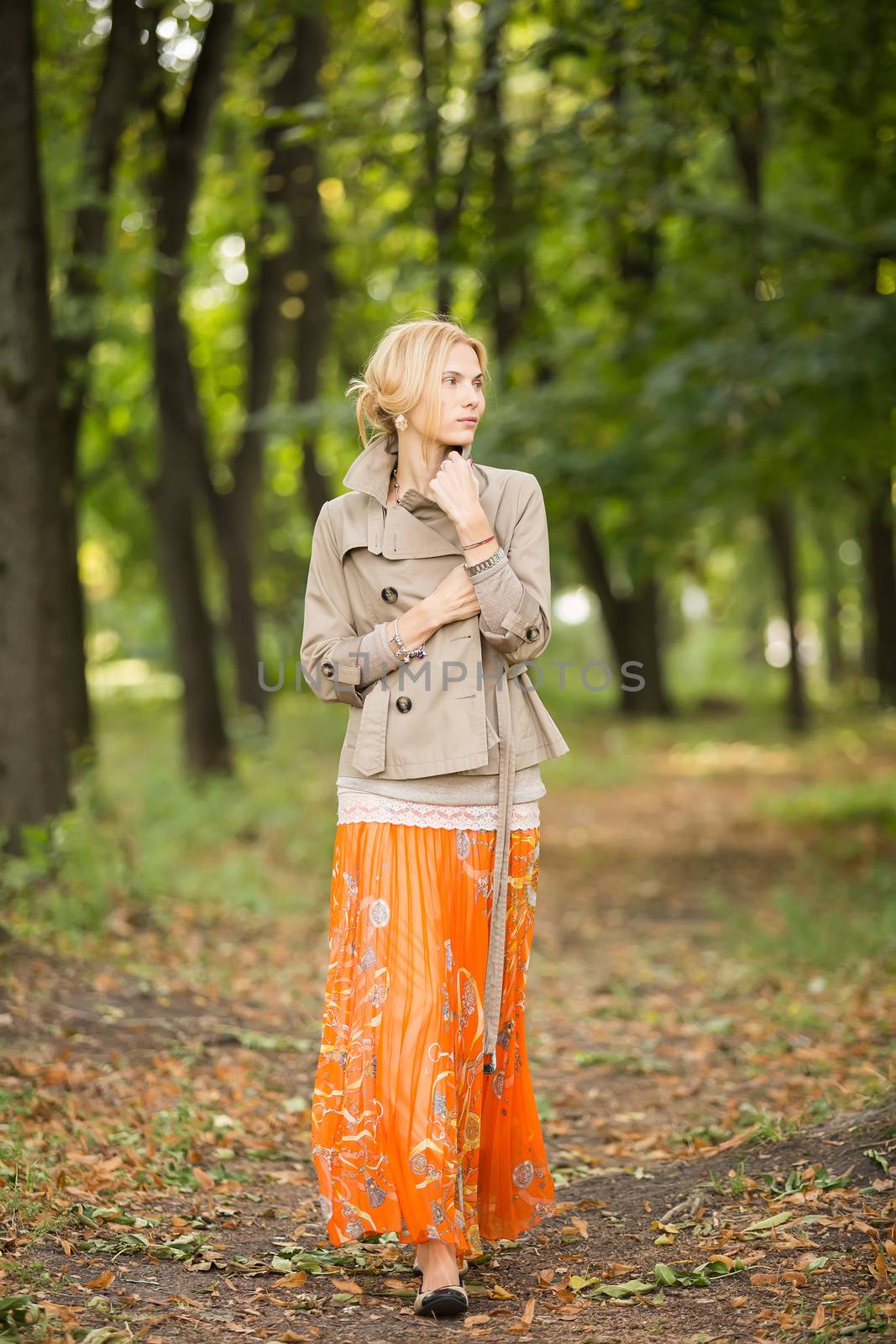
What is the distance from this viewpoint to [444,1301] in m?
3.62

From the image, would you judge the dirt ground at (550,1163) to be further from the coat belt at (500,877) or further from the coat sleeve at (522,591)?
the coat sleeve at (522,591)

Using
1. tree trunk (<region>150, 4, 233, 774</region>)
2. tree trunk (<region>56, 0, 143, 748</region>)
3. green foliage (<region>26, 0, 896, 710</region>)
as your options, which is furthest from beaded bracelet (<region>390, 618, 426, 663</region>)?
tree trunk (<region>150, 4, 233, 774</region>)

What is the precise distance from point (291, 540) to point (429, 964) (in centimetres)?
2181

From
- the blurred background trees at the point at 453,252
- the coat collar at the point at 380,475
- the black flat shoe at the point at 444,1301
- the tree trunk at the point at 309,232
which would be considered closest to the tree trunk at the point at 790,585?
the blurred background trees at the point at 453,252

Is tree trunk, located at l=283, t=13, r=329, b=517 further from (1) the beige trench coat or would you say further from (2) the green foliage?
(1) the beige trench coat

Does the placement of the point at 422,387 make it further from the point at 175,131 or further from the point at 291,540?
the point at 291,540

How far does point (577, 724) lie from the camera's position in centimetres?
2244

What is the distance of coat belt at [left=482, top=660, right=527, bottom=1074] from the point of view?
12.5ft

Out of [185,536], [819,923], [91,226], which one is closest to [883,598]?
[185,536]

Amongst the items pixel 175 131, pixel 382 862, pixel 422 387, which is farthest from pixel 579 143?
pixel 382 862

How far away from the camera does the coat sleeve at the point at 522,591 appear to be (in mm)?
3693

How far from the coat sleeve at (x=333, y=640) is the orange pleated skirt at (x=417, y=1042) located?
39 centimetres

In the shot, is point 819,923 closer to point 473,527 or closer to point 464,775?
point 464,775

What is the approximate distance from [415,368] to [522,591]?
0.67 m
